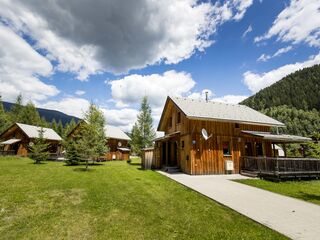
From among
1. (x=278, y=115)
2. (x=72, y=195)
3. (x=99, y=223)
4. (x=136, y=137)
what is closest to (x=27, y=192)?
(x=72, y=195)

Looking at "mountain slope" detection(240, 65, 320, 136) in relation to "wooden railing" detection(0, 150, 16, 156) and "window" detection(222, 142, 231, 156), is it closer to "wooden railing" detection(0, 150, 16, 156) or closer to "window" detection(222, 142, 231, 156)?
"window" detection(222, 142, 231, 156)

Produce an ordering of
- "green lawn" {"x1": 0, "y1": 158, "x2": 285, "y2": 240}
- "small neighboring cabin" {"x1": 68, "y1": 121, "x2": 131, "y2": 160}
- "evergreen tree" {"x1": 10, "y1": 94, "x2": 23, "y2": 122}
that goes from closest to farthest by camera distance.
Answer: "green lawn" {"x1": 0, "y1": 158, "x2": 285, "y2": 240} → "small neighboring cabin" {"x1": 68, "y1": 121, "x2": 131, "y2": 160} → "evergreen tree" {"x1": 10, "y1": 94, "x2": 23, "y2": 122}

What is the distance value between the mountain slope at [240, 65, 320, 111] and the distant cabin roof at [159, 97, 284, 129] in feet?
340

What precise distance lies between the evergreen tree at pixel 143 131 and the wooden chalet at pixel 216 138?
50.5 feet

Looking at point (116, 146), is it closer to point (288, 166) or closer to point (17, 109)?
point (288, 166)

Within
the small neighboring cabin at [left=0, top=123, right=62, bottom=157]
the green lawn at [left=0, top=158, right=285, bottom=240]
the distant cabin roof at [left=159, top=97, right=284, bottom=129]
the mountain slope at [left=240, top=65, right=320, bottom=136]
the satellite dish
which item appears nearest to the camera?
the green lawn at [left=0, top=158, right=285, bottom=240]

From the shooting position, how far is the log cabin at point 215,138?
1736cm

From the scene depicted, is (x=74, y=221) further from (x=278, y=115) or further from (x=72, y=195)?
(x=278, y=115)

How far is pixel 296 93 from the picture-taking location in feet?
388

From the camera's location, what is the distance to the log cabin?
1736cm

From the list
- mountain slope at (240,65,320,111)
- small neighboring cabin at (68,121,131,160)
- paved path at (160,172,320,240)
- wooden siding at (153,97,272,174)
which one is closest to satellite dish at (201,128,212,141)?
wooden siding at (153,97,272,174)

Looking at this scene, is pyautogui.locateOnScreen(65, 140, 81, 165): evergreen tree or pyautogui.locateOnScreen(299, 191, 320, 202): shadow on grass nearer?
pyautogui.locateOnScreen(299, 191, 320, 202): shadow on grass

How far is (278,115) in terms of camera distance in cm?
9250

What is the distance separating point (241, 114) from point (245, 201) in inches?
557
